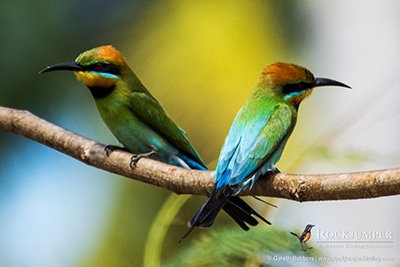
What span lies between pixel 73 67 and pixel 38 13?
59.9 inches

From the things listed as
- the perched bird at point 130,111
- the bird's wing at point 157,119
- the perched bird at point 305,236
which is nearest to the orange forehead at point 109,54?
the perched bird at point 130,111

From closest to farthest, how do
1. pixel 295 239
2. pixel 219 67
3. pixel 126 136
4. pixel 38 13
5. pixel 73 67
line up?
pixel 295 239
pixel 73 67
pixel 126 136
pixel 219 67
pixel 38 13

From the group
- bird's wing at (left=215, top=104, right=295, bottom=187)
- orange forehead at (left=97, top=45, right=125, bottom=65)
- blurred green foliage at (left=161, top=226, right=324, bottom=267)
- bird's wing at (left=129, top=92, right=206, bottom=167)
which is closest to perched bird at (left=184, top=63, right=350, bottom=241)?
bird's wing at (left=215, top=104, right=295, bottom=187)

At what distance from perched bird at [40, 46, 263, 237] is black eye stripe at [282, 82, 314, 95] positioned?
492mm

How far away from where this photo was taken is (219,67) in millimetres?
2604

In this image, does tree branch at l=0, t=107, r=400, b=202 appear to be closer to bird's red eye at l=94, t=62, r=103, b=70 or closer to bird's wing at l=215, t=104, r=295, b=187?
bird's wing at l=215, t=104, r=295, b=187

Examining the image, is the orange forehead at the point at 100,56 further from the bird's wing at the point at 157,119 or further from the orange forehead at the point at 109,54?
the bird's wing at the point at 157,119

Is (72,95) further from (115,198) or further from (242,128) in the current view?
(242,128)

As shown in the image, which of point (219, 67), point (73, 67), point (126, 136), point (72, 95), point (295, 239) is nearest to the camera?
point (295, 239)

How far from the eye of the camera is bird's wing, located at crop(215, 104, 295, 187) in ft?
5.09

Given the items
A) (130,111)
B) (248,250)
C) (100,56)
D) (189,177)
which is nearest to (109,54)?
(100,56)

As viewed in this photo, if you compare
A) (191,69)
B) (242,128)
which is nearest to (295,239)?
(242,128)

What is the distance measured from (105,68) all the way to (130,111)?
0.24m

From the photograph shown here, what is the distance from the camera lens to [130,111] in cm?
225
